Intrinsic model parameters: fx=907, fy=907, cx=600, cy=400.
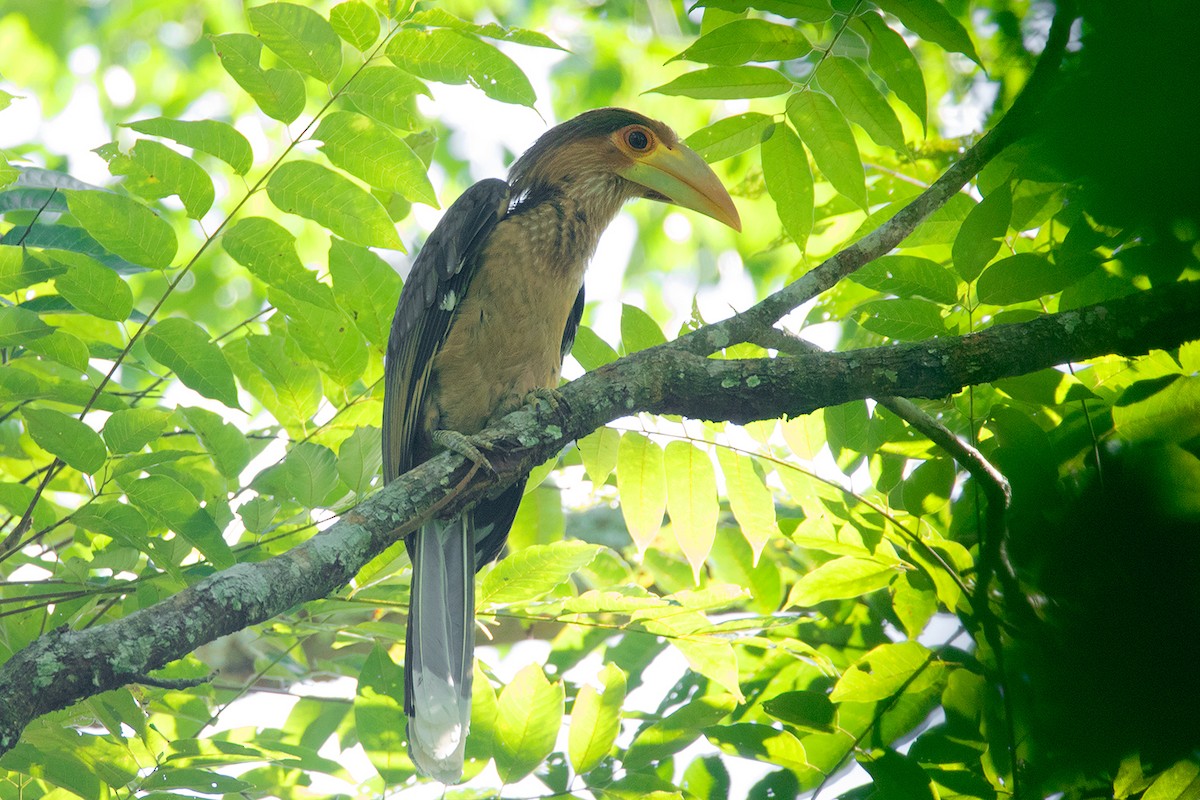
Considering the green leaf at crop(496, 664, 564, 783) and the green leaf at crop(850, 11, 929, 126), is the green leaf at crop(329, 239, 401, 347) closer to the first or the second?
the green leaf at crop(496, 664, 564, 783)

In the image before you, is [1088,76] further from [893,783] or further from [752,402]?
[752,402]

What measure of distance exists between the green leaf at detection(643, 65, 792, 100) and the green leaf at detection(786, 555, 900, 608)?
4.69 ft

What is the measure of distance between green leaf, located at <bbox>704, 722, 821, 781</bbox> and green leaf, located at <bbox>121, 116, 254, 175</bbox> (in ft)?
6.96

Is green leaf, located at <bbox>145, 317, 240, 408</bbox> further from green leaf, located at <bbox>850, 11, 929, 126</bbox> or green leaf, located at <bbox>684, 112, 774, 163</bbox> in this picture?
green leaf, located at <bbox>850, 11, 929, 126</bbox>

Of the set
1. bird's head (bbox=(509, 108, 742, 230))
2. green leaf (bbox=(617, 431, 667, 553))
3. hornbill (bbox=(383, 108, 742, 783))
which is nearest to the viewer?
green leaf (bbox=(617, 431, 667, 553))

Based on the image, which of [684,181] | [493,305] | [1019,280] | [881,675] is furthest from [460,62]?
[881,675]

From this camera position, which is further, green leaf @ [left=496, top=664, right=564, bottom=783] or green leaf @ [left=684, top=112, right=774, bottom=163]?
green leaf @ [left=684, top=112, right=774, bottom=163]

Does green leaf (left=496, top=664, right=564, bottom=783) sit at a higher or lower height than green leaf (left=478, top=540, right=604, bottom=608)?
lower

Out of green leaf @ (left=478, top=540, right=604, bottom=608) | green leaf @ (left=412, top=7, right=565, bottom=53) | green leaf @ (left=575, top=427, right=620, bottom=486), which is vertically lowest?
green leaf @ (left=478, top=540, right=604, bottom=608)

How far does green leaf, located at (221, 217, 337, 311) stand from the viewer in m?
2.71

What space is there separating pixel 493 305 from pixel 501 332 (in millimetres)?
115

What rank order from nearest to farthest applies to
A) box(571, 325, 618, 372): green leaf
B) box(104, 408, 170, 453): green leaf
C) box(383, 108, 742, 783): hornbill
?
box(104, 408, 170, 453): green leaf → box(571, 325, 618, 372): green leaf → box(383, 108, 742, 783): hornbill

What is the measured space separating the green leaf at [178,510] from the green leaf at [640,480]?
1232mm

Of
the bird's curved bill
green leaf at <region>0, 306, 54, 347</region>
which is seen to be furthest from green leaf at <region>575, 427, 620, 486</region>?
green leaf at <region>0, 306, 54, 347</region>
